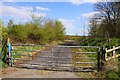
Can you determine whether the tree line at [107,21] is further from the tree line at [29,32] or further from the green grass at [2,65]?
the green grass at [2,65]

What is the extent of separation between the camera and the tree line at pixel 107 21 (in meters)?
47.9

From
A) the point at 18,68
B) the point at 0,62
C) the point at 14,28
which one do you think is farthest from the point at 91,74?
the point at 14,28

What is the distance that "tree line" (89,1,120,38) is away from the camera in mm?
47875

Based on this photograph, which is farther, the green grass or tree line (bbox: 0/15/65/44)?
tree line (bbox: 0/15/65/44)

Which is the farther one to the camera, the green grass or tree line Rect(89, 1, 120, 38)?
tree line Rect(89, 1, 120, 38)

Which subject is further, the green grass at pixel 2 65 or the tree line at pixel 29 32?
the tree line at pixel 29 32

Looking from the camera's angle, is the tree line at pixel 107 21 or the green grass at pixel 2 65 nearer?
the green grass at pixel 2 65

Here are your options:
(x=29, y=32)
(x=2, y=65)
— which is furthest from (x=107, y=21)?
(x=2, y=65)

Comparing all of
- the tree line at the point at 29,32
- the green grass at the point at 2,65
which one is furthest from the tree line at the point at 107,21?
the green grass at the point at 2,65

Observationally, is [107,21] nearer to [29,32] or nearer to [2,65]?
[29,32]

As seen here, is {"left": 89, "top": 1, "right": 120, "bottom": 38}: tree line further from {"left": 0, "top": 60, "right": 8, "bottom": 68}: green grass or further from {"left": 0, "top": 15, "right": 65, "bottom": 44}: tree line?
{"left": 0, "top": 60, "right": 8, "bottom": 68}: green grass

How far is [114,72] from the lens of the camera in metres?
12.2

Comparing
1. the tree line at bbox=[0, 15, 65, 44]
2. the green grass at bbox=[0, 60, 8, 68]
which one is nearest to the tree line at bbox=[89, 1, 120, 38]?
the tree line at bbox=[0, 15, 65, 44]

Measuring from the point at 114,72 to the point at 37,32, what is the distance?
31.8 m
